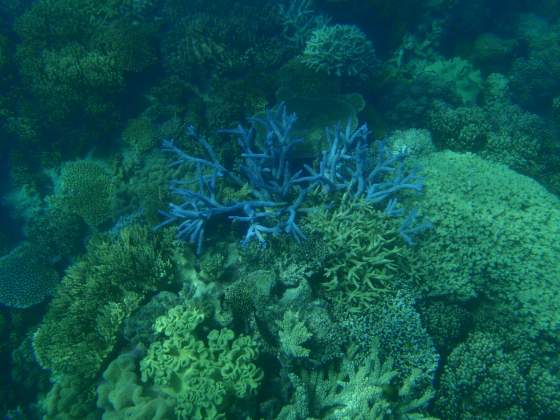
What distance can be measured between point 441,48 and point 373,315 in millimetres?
7963

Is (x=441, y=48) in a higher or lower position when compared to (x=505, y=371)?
higher

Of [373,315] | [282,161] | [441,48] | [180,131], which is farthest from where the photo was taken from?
[441,48]

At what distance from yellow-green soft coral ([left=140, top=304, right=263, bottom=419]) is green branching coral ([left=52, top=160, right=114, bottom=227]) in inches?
131

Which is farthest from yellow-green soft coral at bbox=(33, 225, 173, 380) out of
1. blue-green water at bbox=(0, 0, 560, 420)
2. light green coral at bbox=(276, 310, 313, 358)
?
light green coral at bbox=(276, 310, 313, 358)

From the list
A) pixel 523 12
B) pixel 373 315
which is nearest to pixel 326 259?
pixel 373 315

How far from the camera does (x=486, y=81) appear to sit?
8.16 metres

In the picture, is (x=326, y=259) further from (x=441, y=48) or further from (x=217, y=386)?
(x=441, y=48)

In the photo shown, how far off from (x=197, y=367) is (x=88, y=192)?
168 inches

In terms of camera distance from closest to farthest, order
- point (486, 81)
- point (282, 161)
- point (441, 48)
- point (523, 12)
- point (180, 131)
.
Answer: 1. point (282, 161)
2. point (180, 131)
3. point (486, 81)
4. point (441, 48)
5. point (523, 12)

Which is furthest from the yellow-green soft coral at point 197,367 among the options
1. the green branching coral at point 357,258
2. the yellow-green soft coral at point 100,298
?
the green branching coral at point 357,258

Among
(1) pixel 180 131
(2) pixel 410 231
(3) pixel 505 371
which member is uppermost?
(1) pixel 180 131

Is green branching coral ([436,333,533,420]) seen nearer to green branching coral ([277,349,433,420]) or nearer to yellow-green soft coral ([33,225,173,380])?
green branching coral ([277,349,433,420])

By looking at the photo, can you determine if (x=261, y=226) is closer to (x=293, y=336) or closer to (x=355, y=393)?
(x=293, y=336)

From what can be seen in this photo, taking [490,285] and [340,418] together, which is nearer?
[340,418]
